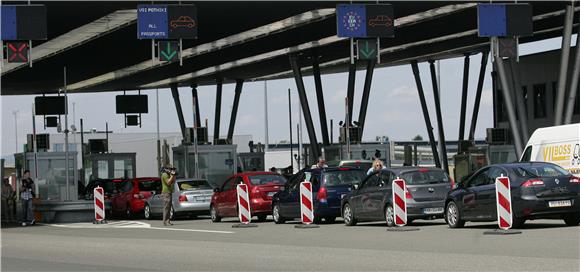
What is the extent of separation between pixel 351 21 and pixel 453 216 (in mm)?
13117

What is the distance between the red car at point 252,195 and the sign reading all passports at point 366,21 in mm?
5393

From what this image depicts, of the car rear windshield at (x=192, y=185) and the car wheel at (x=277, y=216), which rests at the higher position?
the car rear windshield at (x=192, y=185)

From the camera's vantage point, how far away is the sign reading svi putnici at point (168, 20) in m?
35.4

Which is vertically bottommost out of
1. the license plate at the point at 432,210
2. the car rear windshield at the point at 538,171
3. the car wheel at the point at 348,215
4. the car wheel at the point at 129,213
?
the car wheel at the point at 129,213

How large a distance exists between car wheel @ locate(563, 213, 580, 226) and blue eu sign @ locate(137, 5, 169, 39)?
16369mm

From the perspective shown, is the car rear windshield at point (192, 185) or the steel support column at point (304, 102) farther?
the steel support column at point (304, 102)

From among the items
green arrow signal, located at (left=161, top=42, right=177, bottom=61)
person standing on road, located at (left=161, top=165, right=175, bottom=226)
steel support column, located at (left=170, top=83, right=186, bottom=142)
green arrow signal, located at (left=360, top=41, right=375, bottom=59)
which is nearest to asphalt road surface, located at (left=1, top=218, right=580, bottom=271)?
person standing on road, located at (left=161, top=165, right=175, bottom=226)

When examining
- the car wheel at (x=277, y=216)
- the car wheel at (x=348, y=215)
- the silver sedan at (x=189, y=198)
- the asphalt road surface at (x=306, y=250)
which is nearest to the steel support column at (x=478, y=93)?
the silver sedan at (x=189, y=198)

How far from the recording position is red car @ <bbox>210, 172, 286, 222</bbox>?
32500mm

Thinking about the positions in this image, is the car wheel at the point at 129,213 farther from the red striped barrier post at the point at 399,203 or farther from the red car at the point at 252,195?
the red striped barrier post at the point at 399,203

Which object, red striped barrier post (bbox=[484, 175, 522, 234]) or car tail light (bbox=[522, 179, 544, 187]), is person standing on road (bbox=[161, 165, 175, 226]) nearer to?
red striped barrier post (bbox=[484, 175, 522, 234])

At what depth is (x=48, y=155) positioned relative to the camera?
40.6 meters

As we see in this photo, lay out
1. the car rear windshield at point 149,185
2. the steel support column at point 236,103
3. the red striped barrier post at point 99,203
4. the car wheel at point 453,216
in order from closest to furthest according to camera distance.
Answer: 1. the car wheel at point 453,216
2. the red striped barrier post at point 99,203
3. the car rear windshield at point 149,185
4. the steel support column at point 236,103

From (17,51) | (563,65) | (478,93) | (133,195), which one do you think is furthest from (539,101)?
(17,51)
